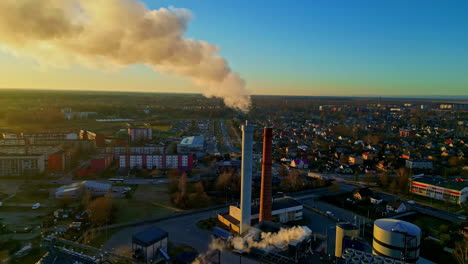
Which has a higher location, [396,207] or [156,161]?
[156,161]

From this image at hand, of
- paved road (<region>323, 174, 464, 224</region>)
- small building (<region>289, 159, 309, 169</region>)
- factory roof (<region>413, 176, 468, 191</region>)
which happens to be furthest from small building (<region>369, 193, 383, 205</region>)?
small building (<region>289, 159, 309, 169</region>)

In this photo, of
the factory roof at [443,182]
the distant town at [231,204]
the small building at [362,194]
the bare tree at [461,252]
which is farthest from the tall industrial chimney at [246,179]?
the factory roof at [443,182]

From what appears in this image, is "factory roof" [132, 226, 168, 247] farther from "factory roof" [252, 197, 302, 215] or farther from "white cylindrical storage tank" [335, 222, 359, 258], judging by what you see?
"white cylindrical storage tank" [335, 222, 359, 258]

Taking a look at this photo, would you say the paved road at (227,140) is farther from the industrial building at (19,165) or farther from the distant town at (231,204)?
the industrial building at (19,165)

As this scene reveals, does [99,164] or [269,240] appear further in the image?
[99,164]

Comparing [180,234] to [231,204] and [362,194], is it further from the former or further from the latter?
[362,194]

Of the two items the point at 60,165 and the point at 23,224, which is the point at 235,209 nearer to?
the point at 23,224

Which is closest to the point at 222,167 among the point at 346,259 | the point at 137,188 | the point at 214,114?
the point at 137,188

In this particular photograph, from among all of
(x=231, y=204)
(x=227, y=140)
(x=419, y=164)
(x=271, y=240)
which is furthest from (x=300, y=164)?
(x=271, y=240)
